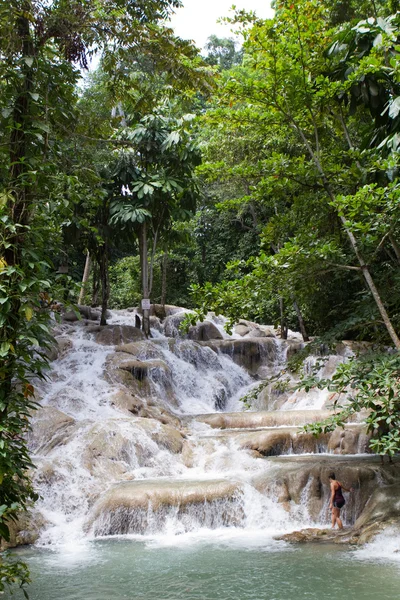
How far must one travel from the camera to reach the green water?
5898 millimetres

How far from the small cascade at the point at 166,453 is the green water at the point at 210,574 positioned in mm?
911

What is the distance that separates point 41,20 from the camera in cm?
459

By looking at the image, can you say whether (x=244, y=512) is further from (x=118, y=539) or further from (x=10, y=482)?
(x=10, y=482)

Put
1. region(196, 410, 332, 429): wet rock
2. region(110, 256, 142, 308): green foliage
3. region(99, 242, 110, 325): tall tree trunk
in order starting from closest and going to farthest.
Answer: region(196, 410, 332, 429): wet rock
region(99, 242, 110, 325): tall tree trunk
region(110, 256, 142, 308): green foliage

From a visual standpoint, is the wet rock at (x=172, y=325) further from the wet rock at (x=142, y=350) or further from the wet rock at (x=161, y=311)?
the wet rock at (x=142, y=350)

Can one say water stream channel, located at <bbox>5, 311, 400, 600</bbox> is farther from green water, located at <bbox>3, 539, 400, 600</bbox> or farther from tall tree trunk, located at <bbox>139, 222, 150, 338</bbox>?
tall tree trunk, located at <bbox>139, 222, 150, 338</bbox>

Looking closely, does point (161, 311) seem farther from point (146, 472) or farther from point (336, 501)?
point (336, 501)

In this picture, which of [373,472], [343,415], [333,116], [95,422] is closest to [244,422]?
[95,422]

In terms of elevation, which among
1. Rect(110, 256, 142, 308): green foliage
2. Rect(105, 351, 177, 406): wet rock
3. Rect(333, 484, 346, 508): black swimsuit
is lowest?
Rect(333, 484, 346, 508): black swimsuit

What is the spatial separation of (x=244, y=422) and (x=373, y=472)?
4.53 metres

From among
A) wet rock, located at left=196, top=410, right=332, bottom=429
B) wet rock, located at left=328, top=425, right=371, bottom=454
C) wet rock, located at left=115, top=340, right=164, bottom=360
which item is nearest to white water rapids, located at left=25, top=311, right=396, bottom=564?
wet rock, located at left=196, top=410, right=332, bottom=429

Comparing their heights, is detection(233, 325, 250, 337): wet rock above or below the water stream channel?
above

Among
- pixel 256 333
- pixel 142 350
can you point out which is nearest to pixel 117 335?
pixel 142 350

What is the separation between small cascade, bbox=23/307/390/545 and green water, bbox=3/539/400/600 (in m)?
0.91
